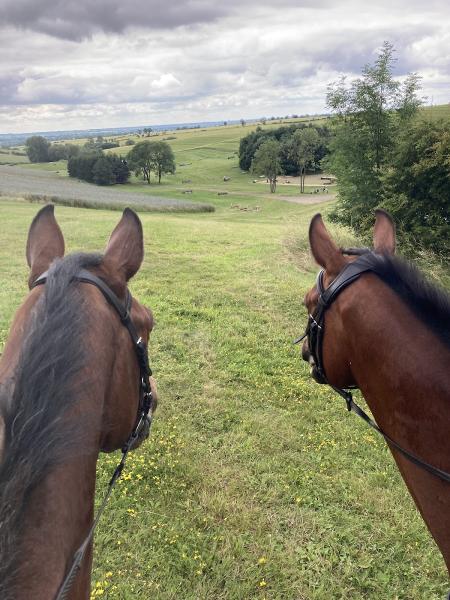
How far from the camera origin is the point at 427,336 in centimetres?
212

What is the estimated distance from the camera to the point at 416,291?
86.4 inches

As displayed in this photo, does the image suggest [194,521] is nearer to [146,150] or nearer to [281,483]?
[281,483]

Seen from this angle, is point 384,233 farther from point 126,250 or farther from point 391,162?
point 391,162

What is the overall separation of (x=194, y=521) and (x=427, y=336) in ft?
9.66

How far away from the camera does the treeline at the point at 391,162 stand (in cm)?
1286

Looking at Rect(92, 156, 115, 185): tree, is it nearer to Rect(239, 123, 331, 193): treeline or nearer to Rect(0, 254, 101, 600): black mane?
Rect(239, 123, 331, 193): treeline

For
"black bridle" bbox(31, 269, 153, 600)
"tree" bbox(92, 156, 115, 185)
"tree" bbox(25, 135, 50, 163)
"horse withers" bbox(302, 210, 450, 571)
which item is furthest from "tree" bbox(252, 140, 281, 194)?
"black bridle" bbox(31, 269, 153, 600)

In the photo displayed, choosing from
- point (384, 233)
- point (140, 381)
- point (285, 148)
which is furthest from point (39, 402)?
point (285, 148)

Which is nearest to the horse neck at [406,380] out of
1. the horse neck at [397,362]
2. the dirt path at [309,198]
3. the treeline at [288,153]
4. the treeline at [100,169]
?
the horse neck at [397,362]

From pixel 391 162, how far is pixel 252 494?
12670 millimetres

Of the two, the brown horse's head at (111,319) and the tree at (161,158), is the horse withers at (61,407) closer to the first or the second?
the brown horse's head at (111,319)

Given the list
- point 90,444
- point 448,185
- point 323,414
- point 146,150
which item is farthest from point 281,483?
point 146,150

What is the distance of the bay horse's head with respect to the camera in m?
2.43

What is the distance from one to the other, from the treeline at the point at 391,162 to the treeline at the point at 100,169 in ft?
191
